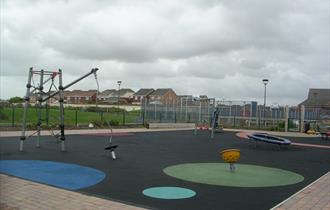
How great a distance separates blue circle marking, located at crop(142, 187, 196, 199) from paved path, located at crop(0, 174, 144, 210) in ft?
3.21

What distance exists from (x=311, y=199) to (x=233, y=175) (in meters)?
2.84

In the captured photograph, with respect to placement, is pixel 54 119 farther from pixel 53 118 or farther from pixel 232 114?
pixel 232 114

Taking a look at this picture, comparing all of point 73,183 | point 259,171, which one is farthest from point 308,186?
point 73,183

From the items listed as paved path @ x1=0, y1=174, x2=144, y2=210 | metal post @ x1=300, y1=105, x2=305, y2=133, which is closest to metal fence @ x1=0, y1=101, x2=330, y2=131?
metal post @ x1=300, y1=105, x2=305, y2=133

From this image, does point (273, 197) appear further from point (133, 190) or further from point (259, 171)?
point (259, 171)

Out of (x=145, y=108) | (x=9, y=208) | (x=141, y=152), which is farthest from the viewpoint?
(x=145, y=108)

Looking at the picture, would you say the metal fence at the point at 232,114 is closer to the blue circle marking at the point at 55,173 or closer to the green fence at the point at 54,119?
the green fence at the point at 54,119

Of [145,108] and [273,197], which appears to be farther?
[145,108]

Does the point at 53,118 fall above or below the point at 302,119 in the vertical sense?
below

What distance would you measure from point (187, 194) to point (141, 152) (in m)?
6.79

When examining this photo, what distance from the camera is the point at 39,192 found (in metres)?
7.12

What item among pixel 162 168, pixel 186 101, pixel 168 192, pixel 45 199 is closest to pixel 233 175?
pixel 162 168

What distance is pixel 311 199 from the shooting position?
7.30 meters

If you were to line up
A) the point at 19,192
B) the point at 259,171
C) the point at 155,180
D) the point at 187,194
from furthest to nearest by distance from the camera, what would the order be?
1. the point at 259,171
2. the point at 155,180
3. the point at 187,194
4. the point at 19,192
